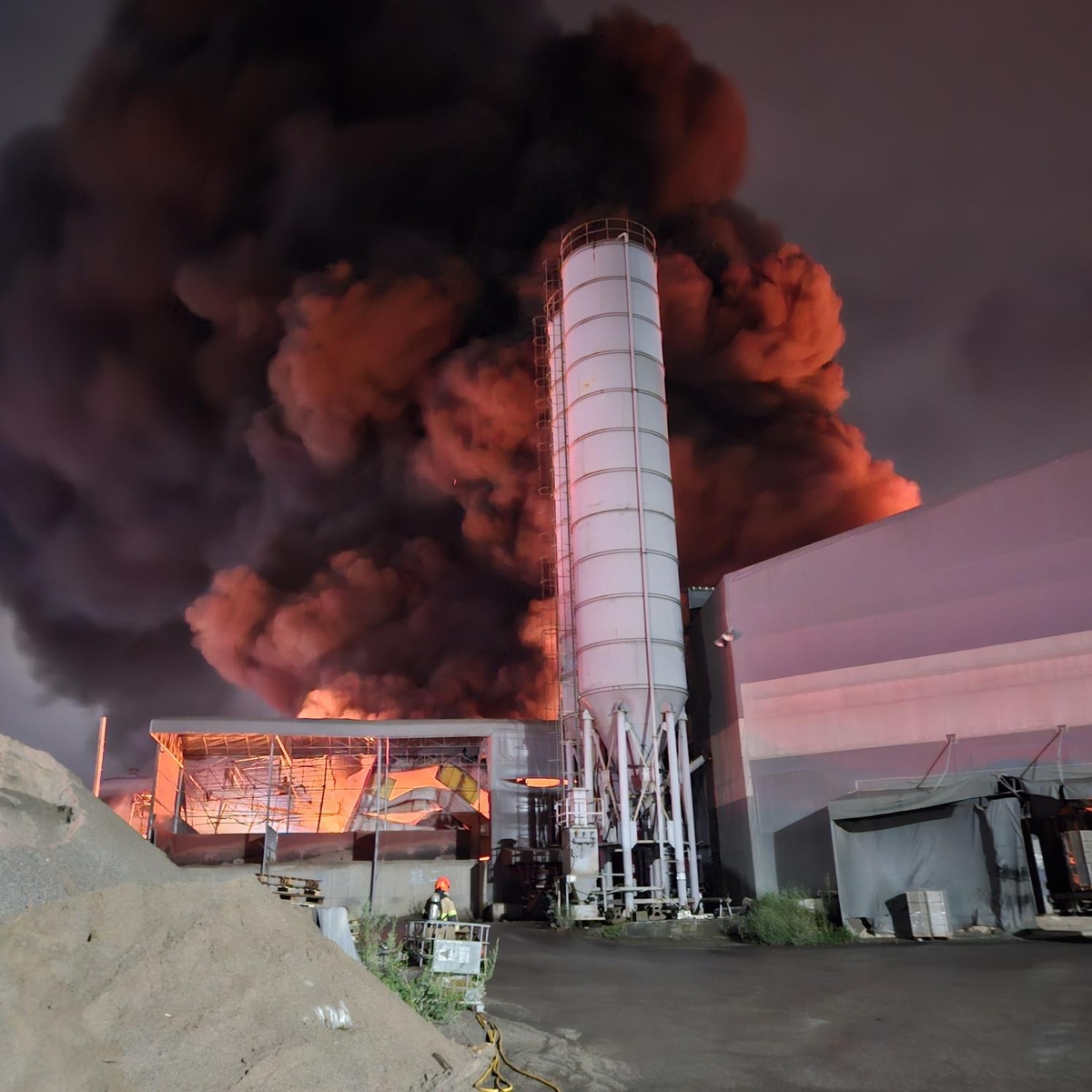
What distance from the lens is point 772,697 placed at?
2356cm

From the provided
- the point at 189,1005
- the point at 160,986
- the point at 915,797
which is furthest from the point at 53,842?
the point at 915,797

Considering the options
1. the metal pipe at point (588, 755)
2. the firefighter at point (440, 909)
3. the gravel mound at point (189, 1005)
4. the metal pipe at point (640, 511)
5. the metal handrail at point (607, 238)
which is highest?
the metal handrail at point (607, 238)

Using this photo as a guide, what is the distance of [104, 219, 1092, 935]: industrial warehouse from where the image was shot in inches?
722

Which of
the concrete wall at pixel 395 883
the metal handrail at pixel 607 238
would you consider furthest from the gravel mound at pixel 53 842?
the metal handrail at pixel 607 238

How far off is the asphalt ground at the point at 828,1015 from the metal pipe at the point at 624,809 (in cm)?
663

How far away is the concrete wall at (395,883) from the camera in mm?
24891

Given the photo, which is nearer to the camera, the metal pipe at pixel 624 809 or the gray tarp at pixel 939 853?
the gray tarp at pixel 939 853

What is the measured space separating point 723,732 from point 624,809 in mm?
4647

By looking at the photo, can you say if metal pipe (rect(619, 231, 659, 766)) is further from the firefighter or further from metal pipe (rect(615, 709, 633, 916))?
the firefighter

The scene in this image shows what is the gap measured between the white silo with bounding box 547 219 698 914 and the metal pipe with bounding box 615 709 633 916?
29 mm

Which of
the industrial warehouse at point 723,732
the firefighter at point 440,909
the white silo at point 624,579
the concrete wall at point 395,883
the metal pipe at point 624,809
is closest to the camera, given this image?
the firefighter at point 440,909

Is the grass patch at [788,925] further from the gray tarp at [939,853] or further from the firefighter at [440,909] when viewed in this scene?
the firefighter at [440,909]

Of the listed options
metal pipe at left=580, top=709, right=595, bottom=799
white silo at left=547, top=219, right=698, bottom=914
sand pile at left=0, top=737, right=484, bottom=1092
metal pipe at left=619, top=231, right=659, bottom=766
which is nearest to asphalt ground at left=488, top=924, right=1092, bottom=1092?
sand pile at left=0, top=737, right=484, bottom=1092

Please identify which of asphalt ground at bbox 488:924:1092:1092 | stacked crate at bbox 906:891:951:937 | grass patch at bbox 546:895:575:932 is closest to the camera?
asphalt ground at bbox 488:924:1092:1092
